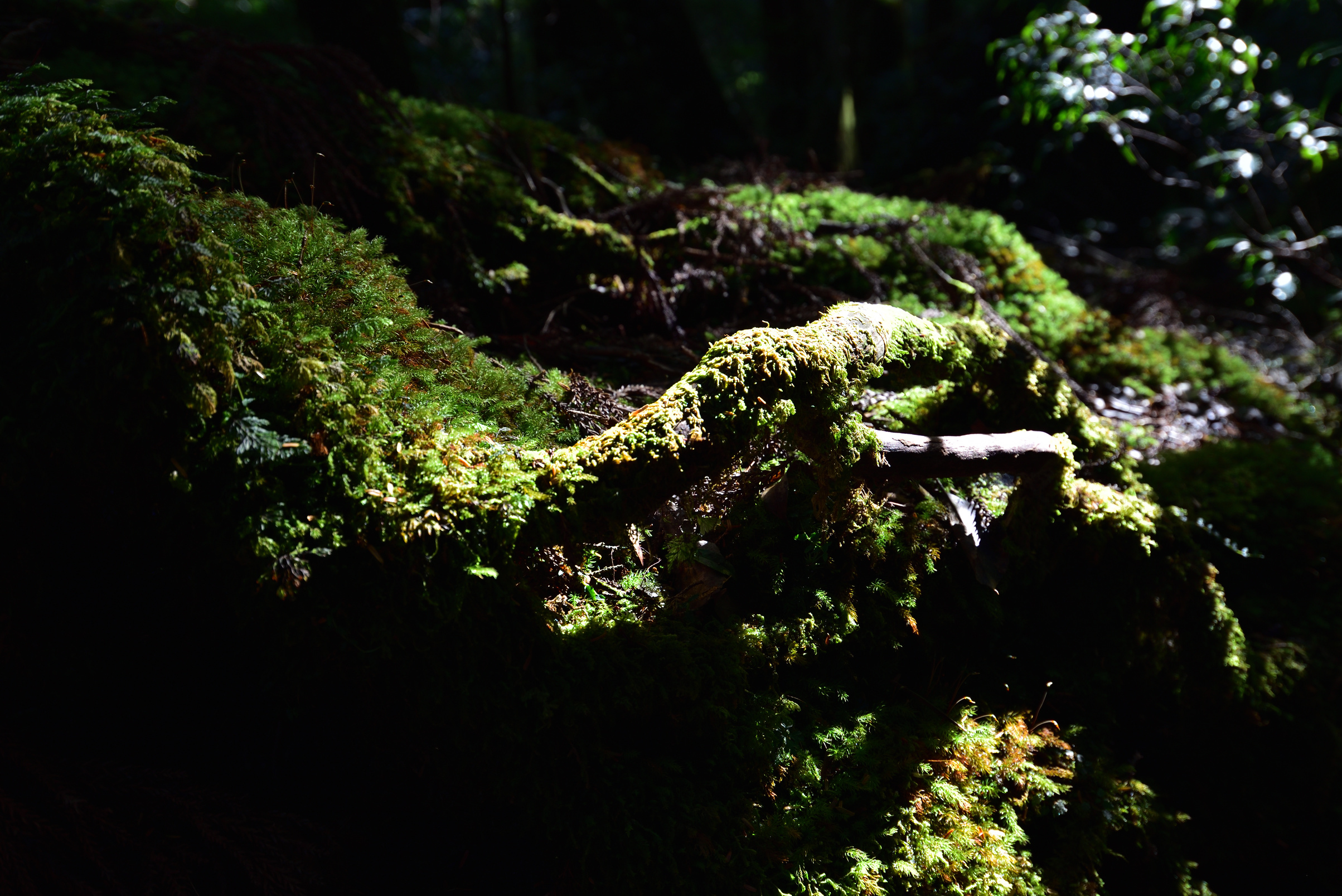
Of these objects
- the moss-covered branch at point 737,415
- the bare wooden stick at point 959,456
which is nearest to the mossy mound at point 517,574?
the moss-covered branch at point 737,415

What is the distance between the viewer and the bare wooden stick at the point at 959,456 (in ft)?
7.47

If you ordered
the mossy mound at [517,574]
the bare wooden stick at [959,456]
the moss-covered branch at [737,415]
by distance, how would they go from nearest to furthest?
the mossy mound at [517,574], the moss-covered branch at [737,415], the bare wooden stick at [959,456]

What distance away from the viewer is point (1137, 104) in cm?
701

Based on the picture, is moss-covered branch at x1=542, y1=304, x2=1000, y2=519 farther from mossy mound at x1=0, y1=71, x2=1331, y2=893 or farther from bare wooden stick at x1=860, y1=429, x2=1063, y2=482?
bare wooden stick at x1=860, y1=429, x2=1063, y2=482

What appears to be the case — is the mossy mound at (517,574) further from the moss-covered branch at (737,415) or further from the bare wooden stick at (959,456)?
the bare wooden stick at (959,456)

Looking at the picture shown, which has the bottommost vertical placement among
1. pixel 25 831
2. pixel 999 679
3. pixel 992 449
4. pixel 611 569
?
pixel 999 679

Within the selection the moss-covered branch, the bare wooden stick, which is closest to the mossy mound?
the moss-covered branch

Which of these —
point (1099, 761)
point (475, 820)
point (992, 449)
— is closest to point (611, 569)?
point (475, 820)

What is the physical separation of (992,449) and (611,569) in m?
1.30

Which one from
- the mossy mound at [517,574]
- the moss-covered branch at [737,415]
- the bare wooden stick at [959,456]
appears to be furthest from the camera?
the bare wooden stick at [959,456]

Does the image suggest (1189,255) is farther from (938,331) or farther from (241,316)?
(241,316)

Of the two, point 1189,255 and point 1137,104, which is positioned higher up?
point 1137,104

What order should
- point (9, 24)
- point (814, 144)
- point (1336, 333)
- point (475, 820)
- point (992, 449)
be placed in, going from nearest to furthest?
point (475, 820)
point (992, 449)
point (9, 24)
point (1336, 333)
point (814, 144)

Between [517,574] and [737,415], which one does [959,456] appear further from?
[517,574]
